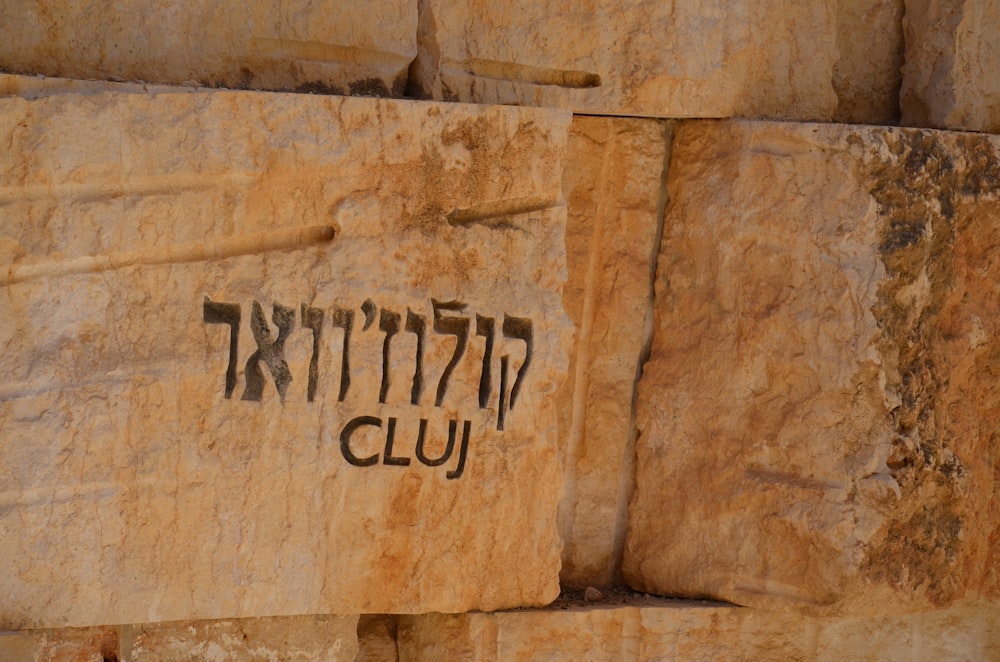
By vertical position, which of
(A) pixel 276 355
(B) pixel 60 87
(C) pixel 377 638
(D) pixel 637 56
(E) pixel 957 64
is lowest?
(C) pixel 377 638

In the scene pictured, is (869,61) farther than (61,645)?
Yes

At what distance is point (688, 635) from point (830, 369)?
848mm

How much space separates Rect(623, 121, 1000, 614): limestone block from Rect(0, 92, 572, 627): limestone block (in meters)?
0.52

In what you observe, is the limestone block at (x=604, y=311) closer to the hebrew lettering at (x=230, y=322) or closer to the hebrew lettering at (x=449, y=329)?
the hebrew lettering at (x=449, y=329)

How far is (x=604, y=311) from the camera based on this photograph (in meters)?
3.61

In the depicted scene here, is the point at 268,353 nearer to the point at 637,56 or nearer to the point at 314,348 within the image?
the point at 314,348

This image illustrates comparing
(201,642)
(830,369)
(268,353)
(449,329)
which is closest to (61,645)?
(201,642)

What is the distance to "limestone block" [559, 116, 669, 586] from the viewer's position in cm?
356

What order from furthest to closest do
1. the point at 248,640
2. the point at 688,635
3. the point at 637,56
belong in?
the point at 688,635 < the point at 637,56 < the point at 248,640

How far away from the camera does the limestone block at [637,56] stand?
10.9 ft

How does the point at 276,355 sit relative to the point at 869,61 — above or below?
below

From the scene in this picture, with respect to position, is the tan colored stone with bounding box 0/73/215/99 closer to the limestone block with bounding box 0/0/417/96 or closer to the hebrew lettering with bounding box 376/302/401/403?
the limestone block with bounding box 0/0/417/96

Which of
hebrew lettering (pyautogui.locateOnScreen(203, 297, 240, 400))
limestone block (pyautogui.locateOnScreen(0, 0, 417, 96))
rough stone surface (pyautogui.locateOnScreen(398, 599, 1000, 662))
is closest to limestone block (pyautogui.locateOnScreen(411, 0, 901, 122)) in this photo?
limestone block (pyautogui.locateOnScreen(0, 0, 417, 96))

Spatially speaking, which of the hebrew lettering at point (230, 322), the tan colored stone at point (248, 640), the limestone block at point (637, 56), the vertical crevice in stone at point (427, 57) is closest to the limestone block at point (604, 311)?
the limestone block at point (637, 56)
